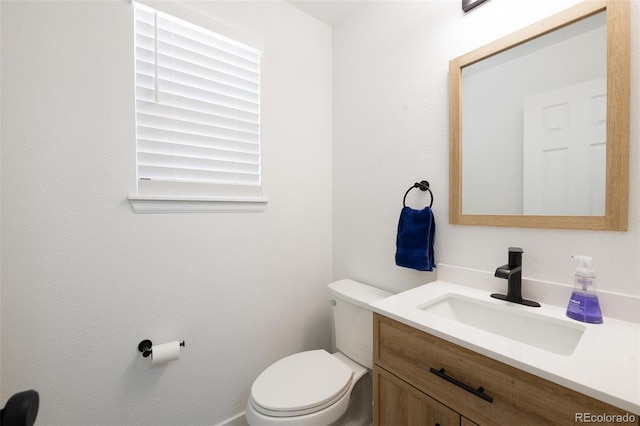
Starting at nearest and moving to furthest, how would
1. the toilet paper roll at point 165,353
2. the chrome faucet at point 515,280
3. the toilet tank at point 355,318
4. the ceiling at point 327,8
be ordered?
the chrome faucet at point 515,280, the toilet paper roll at point 165,353, the toilet tank at point 355,318, the ceiling at point 327,8

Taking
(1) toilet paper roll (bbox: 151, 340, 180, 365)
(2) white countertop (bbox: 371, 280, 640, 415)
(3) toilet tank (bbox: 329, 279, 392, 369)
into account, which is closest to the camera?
(2) white countertop (bbox: 371, 280, 640, 415)

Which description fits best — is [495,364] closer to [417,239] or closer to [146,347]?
[417,239]

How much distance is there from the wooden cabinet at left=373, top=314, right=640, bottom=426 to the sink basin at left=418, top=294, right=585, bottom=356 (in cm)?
18

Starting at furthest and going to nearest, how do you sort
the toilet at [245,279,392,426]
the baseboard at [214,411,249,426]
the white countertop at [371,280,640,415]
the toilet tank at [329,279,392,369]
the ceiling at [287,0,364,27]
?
the ceiling at [287,0,364,27]
the baseboard at [214,411,249,426]
the toilet tank at [329,279,392,369]
the toilet at [245,279,392,426]
the white countertop at [371,280,640,415]

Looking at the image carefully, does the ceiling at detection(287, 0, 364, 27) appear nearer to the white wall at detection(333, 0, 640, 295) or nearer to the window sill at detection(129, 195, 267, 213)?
the white wall at detection(333, 0, 640, 295)

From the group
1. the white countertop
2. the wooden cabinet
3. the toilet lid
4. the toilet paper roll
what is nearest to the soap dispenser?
the white countertop

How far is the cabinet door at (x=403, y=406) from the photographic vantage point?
0.75m

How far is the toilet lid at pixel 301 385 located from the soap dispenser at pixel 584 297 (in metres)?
0.88

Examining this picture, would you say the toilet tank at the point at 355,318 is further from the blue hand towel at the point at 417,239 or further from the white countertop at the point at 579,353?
the white countertop at the point at 579,353

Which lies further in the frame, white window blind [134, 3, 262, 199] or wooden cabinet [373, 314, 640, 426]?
white window blind [134, 3, 262, 199]

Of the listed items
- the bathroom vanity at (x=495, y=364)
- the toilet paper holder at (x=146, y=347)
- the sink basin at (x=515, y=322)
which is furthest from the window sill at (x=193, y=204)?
the sink basin at (x=515, y=322)

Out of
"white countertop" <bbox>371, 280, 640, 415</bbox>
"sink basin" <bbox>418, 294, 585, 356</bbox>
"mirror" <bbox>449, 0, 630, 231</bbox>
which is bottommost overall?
"sink basin" <bbox>418, 294, 585, 356</bbox>

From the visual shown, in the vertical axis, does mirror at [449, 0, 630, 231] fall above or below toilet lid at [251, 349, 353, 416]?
above

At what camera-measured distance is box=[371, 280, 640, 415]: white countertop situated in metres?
0.50
